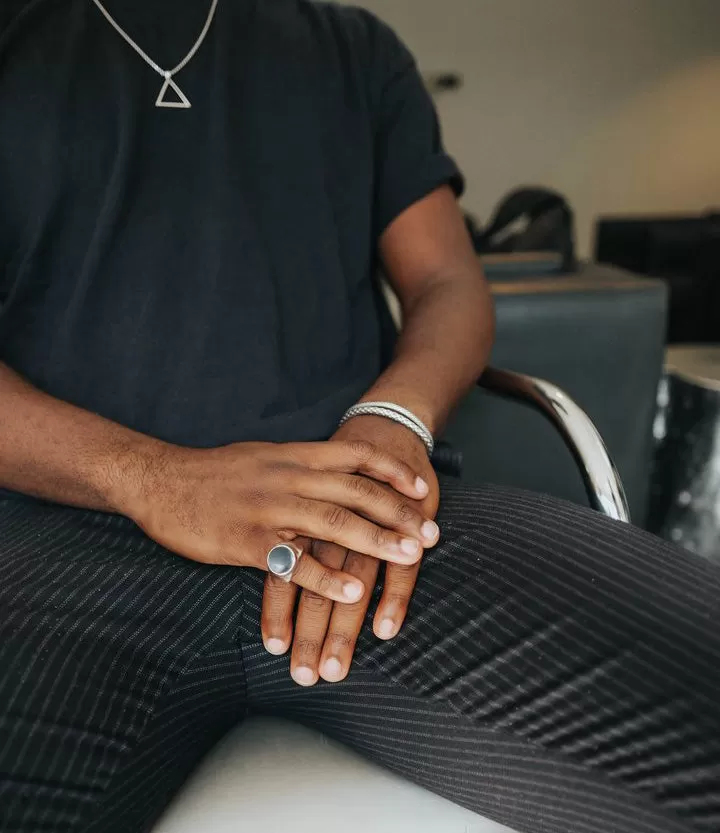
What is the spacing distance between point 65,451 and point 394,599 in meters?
0.34

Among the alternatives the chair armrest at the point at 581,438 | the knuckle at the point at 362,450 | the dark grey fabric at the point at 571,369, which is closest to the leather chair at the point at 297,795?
the knuckle at the point at 362,450

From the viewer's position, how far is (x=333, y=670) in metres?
0.62

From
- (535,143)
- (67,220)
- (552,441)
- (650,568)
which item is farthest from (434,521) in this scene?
(535,143)

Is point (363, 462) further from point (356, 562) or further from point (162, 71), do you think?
point (162, 71)

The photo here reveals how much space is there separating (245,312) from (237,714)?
1.29ft

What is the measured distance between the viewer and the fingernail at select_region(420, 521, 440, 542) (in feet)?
2.21

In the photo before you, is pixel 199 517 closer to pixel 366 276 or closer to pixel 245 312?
pixel 245 312

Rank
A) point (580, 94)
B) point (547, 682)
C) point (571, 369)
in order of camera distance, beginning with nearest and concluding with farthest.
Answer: point (547, 682) < point (571, 369) < point (580, 94)

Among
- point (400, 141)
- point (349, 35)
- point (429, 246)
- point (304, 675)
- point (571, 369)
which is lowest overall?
point (571, 369)

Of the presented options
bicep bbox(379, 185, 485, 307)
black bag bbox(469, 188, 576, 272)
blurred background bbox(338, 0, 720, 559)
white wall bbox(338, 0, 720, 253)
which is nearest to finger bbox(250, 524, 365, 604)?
bicep bbox(379, 185, 485, 307)

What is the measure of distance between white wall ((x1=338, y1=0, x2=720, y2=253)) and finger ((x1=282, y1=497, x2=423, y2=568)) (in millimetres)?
3919

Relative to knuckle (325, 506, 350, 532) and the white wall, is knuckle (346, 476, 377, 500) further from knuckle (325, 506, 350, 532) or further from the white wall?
the white wall

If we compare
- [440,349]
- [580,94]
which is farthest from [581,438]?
[580,94]

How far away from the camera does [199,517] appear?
68 centimetres
